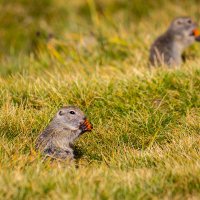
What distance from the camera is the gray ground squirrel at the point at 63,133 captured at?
589cm

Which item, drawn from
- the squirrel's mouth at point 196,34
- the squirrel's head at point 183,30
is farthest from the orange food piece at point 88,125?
the squirrel's mouth at point 196,34

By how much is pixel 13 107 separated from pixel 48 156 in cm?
127

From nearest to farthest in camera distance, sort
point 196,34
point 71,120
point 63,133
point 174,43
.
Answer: point 63,133
point 71,120
point 174,43
point 196,34

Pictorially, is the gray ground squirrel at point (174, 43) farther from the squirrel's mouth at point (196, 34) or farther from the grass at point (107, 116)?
the grass at point (107, 116)

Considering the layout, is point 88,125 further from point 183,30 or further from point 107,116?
point 183,30

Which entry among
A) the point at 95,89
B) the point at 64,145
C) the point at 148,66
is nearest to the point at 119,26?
the point at 148,66

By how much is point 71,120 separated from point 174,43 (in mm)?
3799

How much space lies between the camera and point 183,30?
9922 millimetres

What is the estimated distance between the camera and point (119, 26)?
11055 mm

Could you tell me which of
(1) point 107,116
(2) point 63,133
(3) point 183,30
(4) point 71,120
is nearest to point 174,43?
(3) point 183,30

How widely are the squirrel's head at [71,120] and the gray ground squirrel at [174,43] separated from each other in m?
2.70

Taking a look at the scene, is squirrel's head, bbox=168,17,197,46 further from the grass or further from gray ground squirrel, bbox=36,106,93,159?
gray ground squirrel, bbox=36,106,93,159

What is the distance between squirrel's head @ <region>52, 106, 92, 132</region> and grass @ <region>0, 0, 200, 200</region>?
242 millimetres

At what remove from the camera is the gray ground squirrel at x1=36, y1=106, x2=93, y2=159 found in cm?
589
